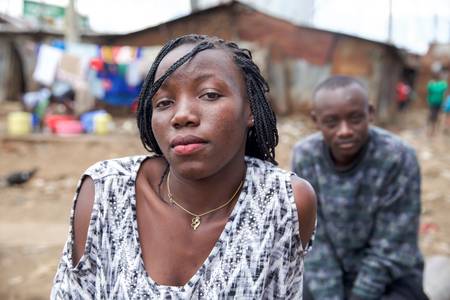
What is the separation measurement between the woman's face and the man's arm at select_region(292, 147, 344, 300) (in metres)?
1.24

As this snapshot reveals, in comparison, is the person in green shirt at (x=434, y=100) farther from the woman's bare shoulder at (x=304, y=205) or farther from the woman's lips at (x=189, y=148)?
the woman's lips at (x=189, y=148)

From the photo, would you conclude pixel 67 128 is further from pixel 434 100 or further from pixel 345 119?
pixel 434 100

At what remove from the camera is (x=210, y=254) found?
132 centimetres

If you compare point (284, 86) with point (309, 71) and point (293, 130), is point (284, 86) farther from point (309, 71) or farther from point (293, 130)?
point (293, 130)

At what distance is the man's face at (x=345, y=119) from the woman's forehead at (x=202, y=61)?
1.10 metres

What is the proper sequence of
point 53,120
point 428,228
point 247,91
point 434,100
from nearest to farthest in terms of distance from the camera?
point 247,91 → point 428,228 → point 53,120 → point 434,100

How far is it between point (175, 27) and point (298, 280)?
11421 mm

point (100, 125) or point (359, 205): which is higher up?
point (359, 205)

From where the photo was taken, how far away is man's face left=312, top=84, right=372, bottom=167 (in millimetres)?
2336

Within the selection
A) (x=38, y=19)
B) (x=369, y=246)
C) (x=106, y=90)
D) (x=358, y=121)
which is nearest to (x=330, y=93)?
(x=358, y=121)

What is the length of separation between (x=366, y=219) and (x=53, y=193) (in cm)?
530

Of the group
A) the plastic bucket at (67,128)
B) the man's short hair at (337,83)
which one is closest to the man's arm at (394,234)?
the man's short hair at (337,83)

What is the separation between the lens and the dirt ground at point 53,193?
13.4ft

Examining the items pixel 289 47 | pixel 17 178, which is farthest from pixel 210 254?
pixel 289 47
